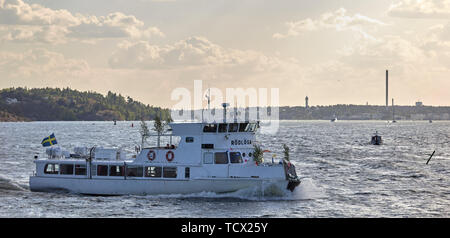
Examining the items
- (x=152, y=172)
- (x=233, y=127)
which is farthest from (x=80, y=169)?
(x=233, y=127)

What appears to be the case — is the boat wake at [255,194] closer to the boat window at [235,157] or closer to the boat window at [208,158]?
the boat window at [235,157]

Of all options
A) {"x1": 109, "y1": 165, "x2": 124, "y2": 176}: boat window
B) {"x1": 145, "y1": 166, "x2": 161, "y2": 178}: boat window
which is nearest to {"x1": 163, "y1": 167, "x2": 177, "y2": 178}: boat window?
{"x1": 145, "y1": 166, "x2": 161, "y2": 178}: boat window

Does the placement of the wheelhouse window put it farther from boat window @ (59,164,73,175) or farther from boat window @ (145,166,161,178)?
boat window @ (59,164,73,175)

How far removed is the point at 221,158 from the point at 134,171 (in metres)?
7.02

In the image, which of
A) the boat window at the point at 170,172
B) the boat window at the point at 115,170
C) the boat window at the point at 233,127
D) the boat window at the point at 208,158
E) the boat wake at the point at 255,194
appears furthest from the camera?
the boat window at the point at 115,170

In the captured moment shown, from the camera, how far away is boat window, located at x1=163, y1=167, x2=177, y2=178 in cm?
4209

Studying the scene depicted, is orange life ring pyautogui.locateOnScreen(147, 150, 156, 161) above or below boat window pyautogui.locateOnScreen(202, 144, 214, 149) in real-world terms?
below

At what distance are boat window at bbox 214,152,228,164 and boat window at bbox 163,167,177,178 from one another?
3.25 meters

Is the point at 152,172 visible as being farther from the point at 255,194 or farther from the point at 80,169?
the point at 255,194

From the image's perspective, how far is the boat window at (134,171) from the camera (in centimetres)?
4291

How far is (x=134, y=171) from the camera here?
43094 millimetres

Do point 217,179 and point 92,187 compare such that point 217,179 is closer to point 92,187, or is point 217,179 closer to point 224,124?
point 224,124

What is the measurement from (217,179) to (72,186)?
1215 cm

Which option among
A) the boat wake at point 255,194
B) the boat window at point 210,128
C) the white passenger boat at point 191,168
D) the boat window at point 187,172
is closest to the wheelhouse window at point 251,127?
the white passenger boat at point 191,168
